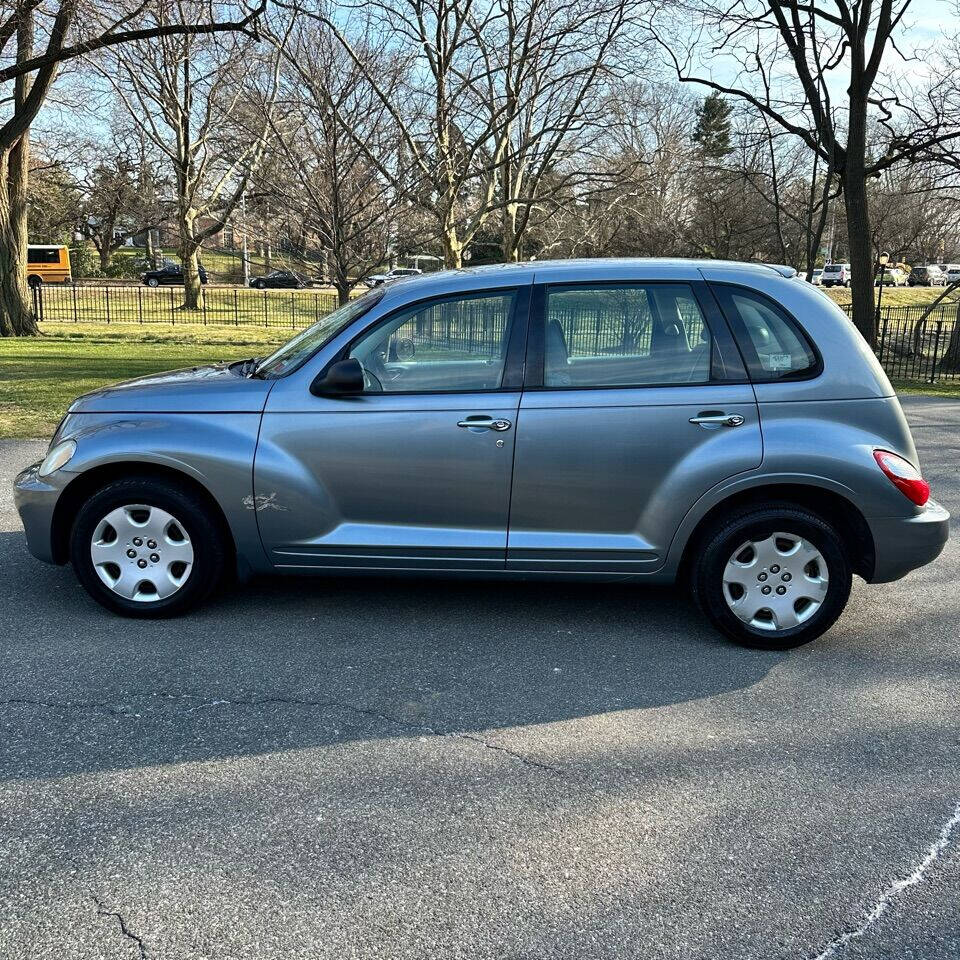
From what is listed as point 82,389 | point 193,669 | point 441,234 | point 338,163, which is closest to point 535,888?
point 193,669

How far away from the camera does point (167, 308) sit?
38281 mm

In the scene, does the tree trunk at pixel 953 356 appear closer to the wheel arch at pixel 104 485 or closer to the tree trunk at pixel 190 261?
the wheel arch at pixel 104 485

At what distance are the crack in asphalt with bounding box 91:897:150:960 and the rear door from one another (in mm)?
2478

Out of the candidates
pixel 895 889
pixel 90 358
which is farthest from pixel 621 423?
pixel 90 358

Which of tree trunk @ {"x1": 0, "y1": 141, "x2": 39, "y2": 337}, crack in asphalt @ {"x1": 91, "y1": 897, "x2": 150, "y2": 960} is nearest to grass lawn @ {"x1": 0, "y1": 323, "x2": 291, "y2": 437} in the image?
tree trunk @ {"x1": 0, "y1": 141, "x2": 39, "y2": 337}

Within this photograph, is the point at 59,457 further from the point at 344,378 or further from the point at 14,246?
the point at 14,246

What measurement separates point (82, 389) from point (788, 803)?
11.8m

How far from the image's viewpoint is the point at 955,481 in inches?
331

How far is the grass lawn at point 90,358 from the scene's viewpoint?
11.5 m

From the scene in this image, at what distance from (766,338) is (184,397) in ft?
9.51

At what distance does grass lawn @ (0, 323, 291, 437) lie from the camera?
37.6ft

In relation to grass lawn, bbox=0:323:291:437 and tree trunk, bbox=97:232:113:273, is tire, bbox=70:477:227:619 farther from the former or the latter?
tree trunk, bbox=97:232:113:273

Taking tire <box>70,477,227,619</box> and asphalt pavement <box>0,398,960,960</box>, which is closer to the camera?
asphalt pavement <box>0,398,960,960</box>

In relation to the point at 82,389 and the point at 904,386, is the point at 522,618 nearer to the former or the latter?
the point at 82,389
